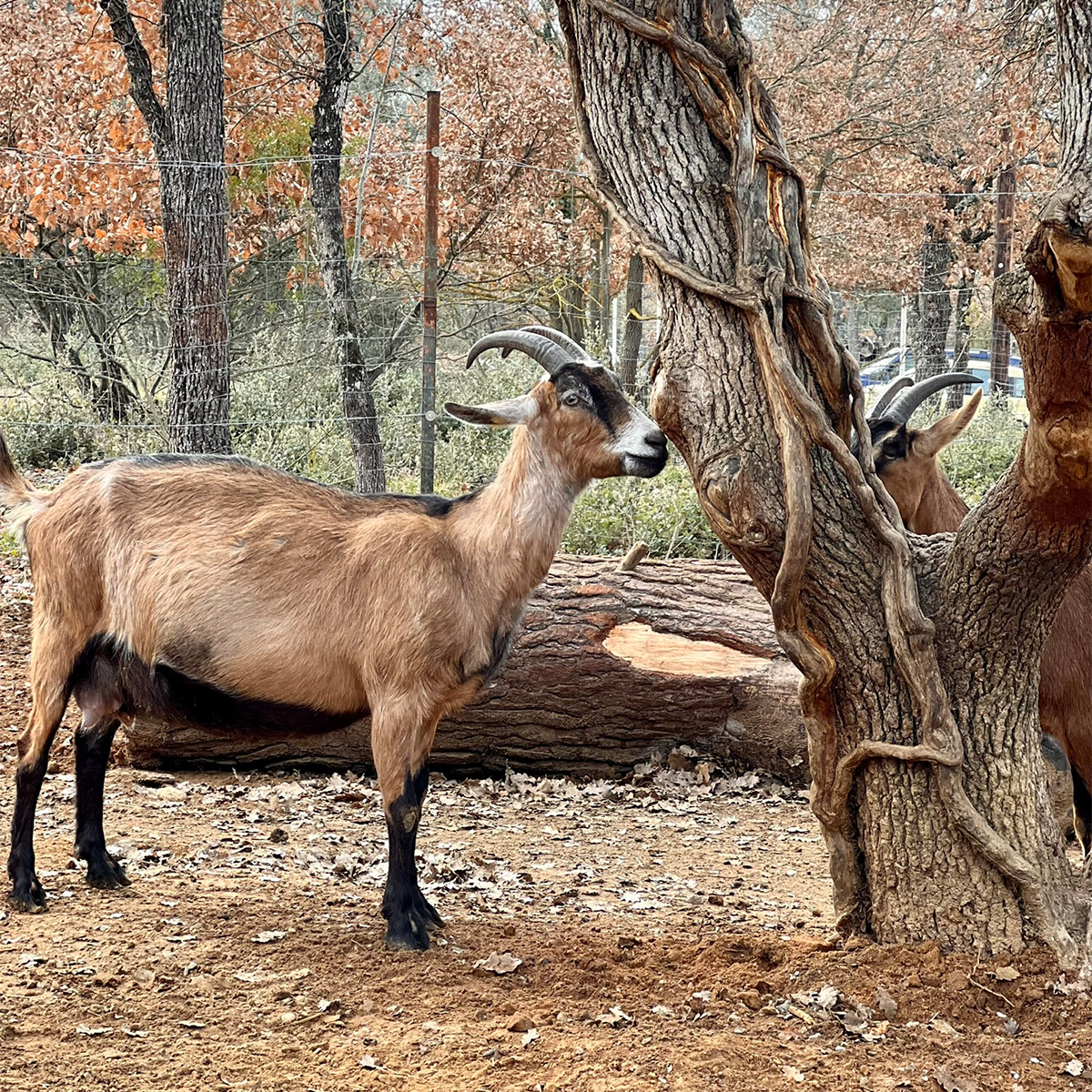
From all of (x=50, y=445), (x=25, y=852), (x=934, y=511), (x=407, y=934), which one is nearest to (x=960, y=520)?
(x=934, y=511)

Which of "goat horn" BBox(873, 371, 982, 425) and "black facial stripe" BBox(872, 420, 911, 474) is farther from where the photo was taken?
"goat horn" BBox(873, 371, 982, 425)

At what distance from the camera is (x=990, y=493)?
3.92 meters

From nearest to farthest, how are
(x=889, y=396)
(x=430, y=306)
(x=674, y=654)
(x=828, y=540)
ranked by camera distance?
(x=828, y=540) < (x=674, y=654) < (x=889, y=396) < (x=430, y=306)

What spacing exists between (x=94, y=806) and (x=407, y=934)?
157 cm

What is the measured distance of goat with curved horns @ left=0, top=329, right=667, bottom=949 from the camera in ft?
15.6

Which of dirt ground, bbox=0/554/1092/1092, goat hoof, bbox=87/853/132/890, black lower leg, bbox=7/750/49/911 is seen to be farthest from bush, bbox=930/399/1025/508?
black lower leg, bbox=7/750/49/911

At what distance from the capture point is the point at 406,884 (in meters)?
4.57

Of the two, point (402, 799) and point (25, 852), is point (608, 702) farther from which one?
point (25, 852)

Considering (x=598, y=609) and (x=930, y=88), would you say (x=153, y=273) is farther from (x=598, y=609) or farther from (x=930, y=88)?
(x=930, y=88)

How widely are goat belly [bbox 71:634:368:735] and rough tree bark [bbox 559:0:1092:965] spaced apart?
192cm

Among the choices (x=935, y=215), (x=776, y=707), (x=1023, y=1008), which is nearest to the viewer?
(x=1023, y=1008)

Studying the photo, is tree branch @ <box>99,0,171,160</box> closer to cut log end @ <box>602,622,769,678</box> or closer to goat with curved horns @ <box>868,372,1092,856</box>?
cut log end @ <box>602,622,769,678</box>

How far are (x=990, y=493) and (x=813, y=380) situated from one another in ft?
2.20

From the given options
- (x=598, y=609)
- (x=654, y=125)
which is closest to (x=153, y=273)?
(x=598, y=609)
